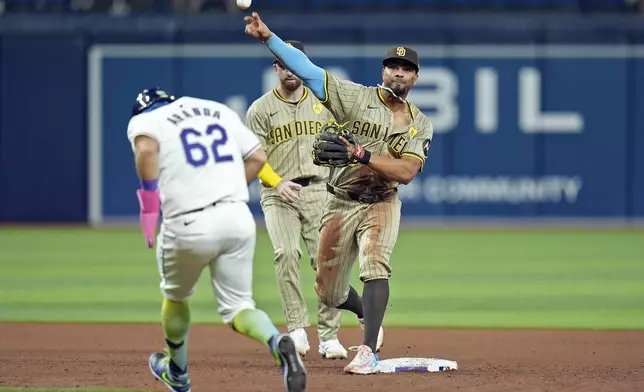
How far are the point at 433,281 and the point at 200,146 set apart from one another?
7.68m

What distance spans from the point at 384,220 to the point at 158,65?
14576mm

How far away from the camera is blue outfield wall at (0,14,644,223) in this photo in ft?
70.0

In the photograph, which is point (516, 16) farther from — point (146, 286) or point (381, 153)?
point (381, 153)

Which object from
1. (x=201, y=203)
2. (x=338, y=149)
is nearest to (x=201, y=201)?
(x=201, y=203)

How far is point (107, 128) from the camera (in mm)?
21438

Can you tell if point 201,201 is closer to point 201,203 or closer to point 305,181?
point 201,203

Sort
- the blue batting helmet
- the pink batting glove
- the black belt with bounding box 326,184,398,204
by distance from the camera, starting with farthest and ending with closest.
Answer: the black belt with bounding box 326,184,398,204 → the blue batting helmet → the pink batting glove

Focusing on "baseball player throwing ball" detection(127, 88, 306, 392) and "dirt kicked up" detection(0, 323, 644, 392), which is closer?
"baseball player throwing ball" detection(127, 88, 306, 392)

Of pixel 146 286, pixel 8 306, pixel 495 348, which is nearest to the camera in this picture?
pixel 495 348

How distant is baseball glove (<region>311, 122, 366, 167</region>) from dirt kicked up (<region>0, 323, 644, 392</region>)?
1.28 metres

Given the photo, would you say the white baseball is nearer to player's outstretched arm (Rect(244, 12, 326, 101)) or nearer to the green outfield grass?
player's outstretched arm (Rect(244, 12, 326, 101))

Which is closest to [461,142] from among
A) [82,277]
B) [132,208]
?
[132,208]

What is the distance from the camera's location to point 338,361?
8.07m

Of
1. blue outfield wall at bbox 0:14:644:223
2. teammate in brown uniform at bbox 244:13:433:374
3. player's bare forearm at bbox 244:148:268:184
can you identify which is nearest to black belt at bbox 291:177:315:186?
teammate in brown uniform at bbox 244:13:433:374
